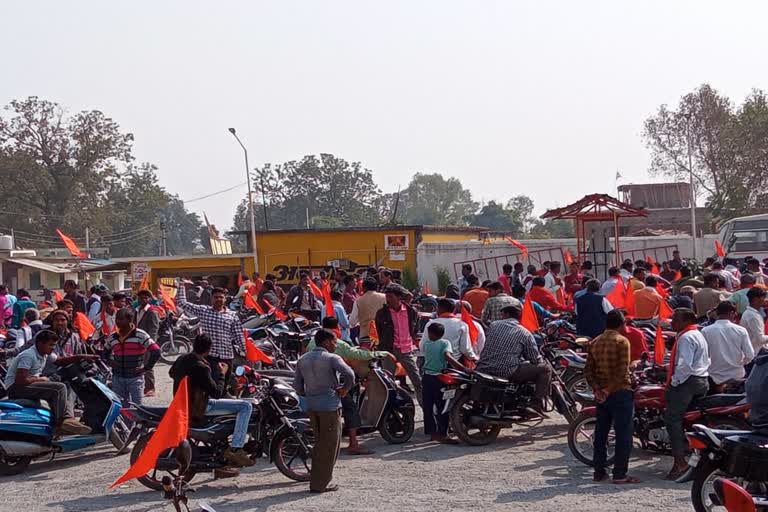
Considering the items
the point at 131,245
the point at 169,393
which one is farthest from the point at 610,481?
the point at 131,245

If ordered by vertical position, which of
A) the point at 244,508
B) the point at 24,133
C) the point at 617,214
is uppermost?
the point at 24,133

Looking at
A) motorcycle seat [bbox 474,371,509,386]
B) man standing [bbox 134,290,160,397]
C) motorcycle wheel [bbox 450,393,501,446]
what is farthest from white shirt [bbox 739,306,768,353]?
man standing [bbox 134,290,160,397]

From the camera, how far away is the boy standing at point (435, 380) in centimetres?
→ 1089

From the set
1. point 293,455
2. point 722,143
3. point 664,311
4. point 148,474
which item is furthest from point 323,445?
point 722,143

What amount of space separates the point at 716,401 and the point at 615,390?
0.88 m

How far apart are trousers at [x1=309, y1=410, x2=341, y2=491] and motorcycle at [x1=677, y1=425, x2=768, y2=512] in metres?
3.07

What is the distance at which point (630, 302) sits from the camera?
1454 centimetres

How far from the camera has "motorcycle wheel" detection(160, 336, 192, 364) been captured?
20.0 metres

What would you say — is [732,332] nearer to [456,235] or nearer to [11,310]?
[11,310]

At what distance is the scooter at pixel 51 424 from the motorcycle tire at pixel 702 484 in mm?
5973

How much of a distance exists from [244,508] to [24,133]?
66231 mm

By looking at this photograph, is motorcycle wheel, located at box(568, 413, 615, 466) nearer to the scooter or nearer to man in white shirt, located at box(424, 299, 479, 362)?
man in white shirt, located at box(424, 299, 479, 362)

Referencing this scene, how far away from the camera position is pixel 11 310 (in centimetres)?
1769

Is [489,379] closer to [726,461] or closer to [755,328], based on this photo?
[755,328]
